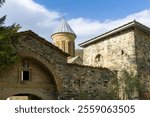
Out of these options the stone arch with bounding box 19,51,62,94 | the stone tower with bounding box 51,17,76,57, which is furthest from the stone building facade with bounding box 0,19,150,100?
the stone tower with bounding box 51,17,76,57

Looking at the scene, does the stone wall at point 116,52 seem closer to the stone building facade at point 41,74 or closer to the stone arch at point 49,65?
the stone building facade at point 41,74

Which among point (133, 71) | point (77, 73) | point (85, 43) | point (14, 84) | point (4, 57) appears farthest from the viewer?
point (85, 43)

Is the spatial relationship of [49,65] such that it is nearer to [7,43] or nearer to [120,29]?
[7,43]

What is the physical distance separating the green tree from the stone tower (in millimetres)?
19957

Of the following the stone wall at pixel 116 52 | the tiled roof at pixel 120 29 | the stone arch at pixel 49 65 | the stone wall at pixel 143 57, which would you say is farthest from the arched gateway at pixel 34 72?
the stone wall at pixel 143 57

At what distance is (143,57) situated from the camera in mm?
17844

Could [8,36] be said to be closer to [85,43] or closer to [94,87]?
[94,87]

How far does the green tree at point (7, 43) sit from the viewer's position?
12317mm

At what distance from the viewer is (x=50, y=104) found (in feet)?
18.6

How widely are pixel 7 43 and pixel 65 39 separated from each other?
69.2 feet

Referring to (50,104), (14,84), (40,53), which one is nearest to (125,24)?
(40,53)

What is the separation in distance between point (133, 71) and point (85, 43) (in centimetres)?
447

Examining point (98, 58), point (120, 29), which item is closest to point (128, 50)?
point (120, 29)

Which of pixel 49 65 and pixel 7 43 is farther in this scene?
pixel 49 65
